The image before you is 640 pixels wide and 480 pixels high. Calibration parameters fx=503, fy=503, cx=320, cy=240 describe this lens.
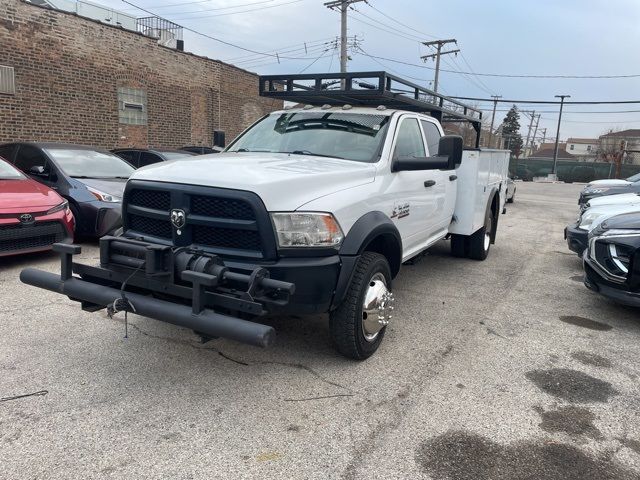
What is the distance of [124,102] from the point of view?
14.3 metres

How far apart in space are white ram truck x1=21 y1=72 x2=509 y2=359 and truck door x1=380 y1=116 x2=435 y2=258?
0.02 meters

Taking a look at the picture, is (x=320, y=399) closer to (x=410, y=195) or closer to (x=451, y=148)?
(x=410, y=195)

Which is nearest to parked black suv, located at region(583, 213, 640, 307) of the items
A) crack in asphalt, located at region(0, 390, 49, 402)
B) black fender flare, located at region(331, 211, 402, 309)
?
black fender flare, located at region(331, 211, 402, 309)

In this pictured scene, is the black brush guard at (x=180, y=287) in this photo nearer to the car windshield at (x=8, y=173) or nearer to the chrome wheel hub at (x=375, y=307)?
the chrome wheel hub at (x=375, y=307)

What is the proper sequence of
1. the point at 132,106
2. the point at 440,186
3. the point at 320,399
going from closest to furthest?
1. the point at 320,399
2. the point at 440,186
3. the point at 132,106

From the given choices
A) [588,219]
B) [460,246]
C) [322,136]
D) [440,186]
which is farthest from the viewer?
[460,246]

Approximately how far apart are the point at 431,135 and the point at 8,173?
18.8ft

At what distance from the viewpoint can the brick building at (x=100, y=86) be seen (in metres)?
11.6

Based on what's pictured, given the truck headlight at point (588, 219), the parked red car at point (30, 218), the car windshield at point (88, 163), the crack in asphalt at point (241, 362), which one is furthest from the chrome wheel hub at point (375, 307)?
the car windshield at point (88, 163)

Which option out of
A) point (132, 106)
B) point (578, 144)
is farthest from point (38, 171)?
point (578, 144)

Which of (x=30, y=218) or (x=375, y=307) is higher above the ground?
(x=30, y=218)

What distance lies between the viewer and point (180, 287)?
3.15 meters

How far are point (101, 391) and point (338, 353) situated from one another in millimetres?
1717

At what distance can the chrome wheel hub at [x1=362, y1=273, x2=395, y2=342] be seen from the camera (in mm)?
3789
